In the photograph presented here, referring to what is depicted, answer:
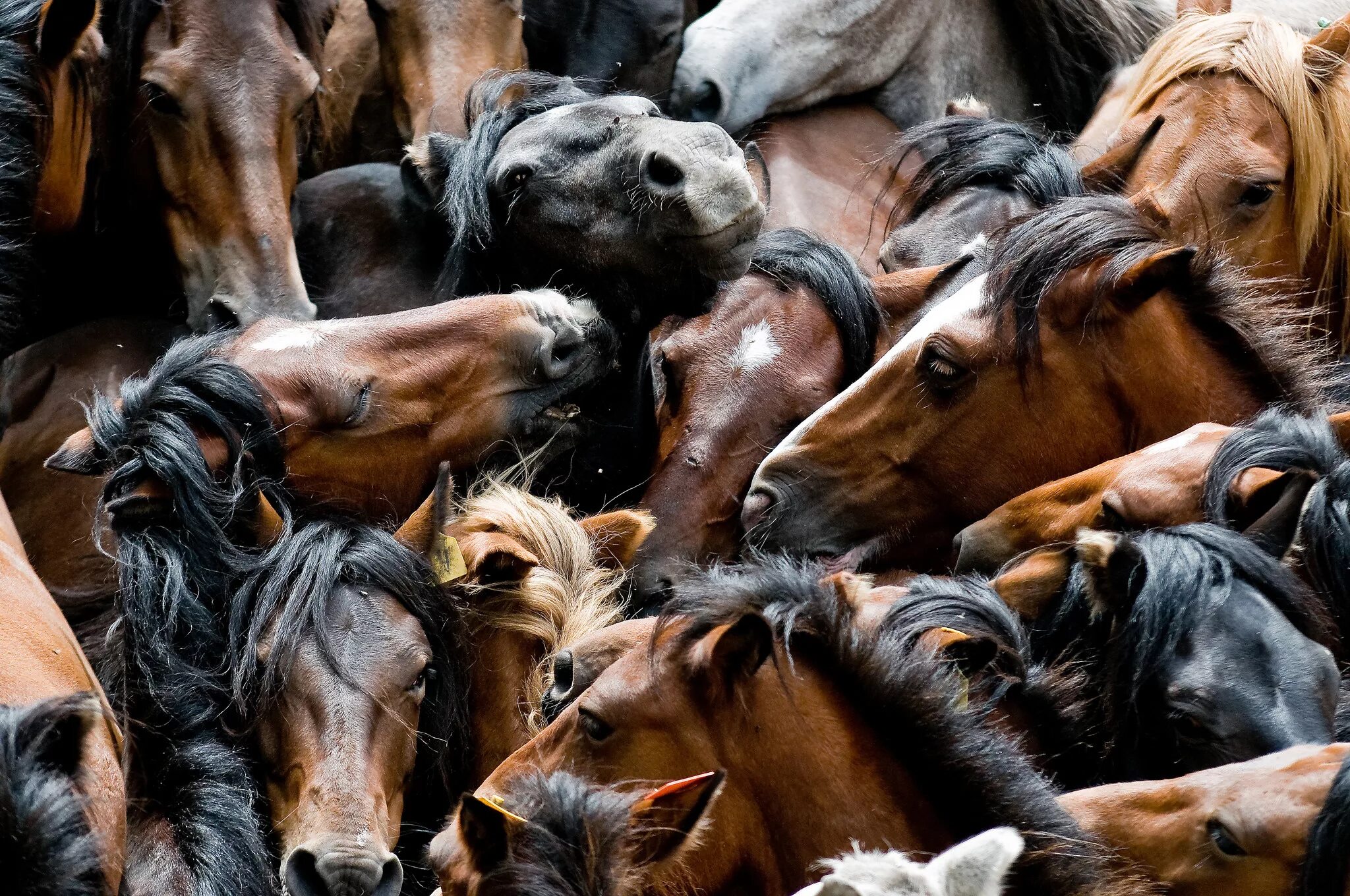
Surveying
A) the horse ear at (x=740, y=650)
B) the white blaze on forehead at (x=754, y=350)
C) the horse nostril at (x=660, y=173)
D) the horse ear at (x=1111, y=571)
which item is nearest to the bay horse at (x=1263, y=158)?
the white blaze on forehead at (x=754, y=350)

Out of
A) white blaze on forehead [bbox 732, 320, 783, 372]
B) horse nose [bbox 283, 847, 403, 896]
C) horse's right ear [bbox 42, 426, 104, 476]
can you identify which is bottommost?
horse nose [bbox 283, 847, 403, 896]

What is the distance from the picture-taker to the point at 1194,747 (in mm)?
2453

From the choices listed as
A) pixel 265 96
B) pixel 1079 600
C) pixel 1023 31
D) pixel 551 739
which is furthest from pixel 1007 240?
pixel 1023 31

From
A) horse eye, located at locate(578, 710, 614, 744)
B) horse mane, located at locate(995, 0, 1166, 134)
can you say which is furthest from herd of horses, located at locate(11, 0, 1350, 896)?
horse mane, located at locate(995, 0, 1166, 134)

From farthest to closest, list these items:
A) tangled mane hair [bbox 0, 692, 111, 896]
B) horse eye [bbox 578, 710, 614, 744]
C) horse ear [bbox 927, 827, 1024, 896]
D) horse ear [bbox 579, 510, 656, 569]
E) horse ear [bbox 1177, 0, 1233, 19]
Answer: horse ear [bbox 1177, 0, 1233, 19]
horse ear [bbox 579, 510, 656, 569]
horse eye [bbox 578, 710, 614, 744]
tangled mane hair [bbox 0, 692, 111, 896]
horse ear [bbox 927, 827, 1024, 896]

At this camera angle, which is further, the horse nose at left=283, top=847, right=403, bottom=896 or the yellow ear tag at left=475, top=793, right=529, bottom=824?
the horse nose at left=283, top=847, right=403, bottom=896

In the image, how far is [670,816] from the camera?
200 cm

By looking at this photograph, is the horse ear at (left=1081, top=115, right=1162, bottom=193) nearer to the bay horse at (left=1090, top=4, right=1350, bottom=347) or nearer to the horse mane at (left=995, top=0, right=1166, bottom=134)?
the bay horse at (left=1090, top=4, right=1350, bottom=347)

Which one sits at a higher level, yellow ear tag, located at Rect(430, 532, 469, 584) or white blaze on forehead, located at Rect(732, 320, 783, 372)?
white blaze on forehead, located at Rect(732, 320, 783, 372)

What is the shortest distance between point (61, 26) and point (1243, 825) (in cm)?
295

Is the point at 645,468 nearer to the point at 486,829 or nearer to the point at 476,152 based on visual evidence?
the point at 476,152

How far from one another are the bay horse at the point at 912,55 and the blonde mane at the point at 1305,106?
3.65ft

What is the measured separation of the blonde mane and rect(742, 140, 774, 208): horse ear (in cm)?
104

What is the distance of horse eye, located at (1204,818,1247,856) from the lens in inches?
80.0
